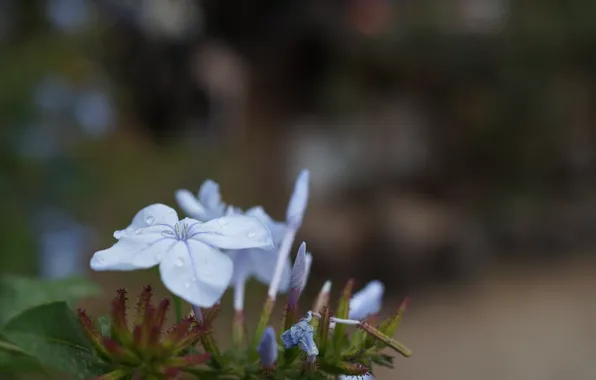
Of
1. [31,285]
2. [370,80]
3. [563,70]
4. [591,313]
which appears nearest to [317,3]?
[370,80]

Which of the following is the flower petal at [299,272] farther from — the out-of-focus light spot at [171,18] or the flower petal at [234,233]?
the out-of-focus light spot at [171,18]

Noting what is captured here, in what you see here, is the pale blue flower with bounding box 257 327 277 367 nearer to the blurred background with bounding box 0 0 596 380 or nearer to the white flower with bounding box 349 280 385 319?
the white flower with bounding box 349 280 385 319

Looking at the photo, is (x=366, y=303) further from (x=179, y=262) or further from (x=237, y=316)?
(x=179, y=262)

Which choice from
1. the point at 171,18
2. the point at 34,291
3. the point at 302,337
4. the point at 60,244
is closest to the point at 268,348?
the point at 302,337

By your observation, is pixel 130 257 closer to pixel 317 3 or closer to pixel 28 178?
pixel 28 178

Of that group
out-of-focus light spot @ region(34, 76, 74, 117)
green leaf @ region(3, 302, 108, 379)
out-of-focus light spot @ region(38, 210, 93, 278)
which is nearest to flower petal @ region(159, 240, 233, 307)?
green leaf @ region(3, 302, 108, 379)

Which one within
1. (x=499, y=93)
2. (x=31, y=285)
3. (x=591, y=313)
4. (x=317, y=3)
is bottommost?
(x=591, y=313)
